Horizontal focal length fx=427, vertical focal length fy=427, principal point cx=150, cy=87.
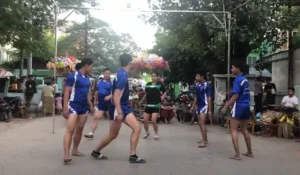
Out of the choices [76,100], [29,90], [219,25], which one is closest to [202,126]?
[76,100]

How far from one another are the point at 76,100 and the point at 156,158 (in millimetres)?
1835

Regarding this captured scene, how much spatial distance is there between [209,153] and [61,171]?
3.29 meters

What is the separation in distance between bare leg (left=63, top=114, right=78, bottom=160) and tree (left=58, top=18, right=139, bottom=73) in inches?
1403

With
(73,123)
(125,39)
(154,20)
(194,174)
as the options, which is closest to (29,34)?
(154,20)

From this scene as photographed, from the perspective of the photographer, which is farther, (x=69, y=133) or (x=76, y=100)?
(x=76, y=100)

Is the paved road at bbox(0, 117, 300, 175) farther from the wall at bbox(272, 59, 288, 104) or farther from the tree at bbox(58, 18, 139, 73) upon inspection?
the tree at bbox(58, 18, 139, 73)

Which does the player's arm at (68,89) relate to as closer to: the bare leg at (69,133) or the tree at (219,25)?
the bare leg at (69,133)

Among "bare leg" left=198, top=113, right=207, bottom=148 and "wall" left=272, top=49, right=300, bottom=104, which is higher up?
"wall" left=272, top=49, right=300, bottom=104

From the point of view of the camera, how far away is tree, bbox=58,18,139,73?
1741 inches

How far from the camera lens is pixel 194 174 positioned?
6598 mm

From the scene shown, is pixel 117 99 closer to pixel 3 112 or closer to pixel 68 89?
pixel 68 89

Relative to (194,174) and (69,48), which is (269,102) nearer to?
(194,174)

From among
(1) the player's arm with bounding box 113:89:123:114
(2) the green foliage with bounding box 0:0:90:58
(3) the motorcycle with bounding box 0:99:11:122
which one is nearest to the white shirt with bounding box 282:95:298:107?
(1) the player's arm with bounding box 113:89:123:114

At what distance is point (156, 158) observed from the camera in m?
7.89
